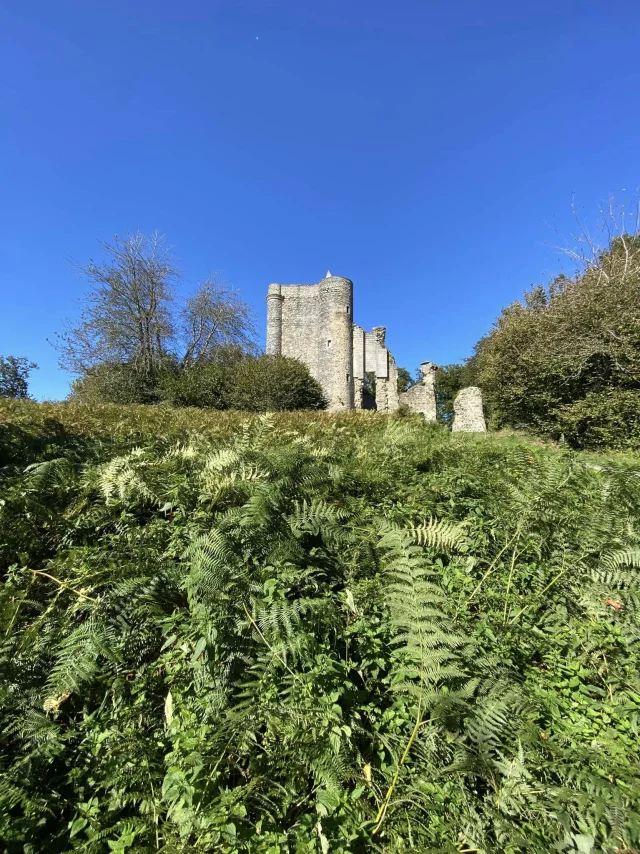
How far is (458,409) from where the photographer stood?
16.1 meters

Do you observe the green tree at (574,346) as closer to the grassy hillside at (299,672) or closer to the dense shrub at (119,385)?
the grassy hillside at (299,672)

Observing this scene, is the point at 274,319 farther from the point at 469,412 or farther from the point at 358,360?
the point at 469,412

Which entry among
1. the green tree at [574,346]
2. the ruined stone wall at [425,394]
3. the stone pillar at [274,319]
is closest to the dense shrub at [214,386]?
the ruined stone wall at [425,394]

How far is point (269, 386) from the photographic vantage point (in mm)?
15625

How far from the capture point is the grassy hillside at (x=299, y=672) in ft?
3.57

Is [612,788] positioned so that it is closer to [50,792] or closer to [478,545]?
[478,545]

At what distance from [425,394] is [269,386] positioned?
1041 centimetres

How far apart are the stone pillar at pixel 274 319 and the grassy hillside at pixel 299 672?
2310 cm

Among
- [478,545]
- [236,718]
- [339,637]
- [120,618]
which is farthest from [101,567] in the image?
[478,545]

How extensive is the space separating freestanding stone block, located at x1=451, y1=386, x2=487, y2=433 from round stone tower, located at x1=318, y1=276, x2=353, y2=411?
7.90 meters

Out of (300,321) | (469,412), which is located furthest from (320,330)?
(469,412)

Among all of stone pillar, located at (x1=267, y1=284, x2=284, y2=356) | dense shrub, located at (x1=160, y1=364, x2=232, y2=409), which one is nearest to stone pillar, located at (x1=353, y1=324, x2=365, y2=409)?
stone pillar, located at (x1=267, y1=284, x2=284, y2=356)

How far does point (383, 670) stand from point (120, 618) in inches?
46.9

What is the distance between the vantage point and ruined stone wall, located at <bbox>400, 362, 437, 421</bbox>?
21306 mm
